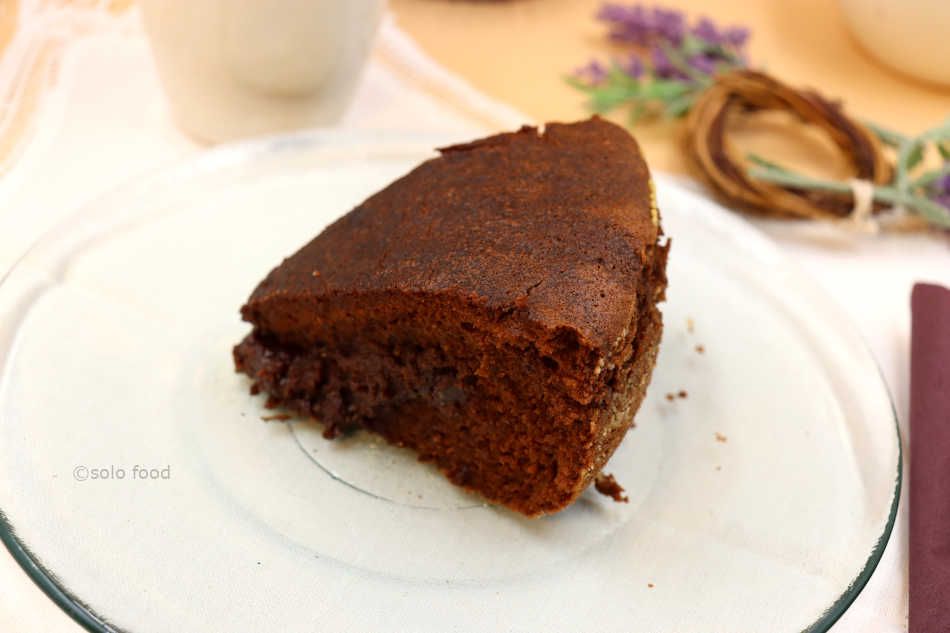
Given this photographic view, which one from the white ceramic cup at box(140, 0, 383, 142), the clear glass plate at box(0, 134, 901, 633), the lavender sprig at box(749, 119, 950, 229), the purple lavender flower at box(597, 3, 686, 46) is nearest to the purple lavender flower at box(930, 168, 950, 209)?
the lavender sprig at box(749, 119, 950, 229)

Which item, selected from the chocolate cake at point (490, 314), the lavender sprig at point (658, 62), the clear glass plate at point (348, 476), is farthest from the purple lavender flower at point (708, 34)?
the chocolate cake at point (490, 314)

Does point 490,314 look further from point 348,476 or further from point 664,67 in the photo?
point 664,67

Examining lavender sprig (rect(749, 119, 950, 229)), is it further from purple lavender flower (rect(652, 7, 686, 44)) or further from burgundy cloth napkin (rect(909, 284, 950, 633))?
purple lavender flower (rect(652, 7, 686, 44))

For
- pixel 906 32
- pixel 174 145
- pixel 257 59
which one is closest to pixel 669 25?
pixel 906 32

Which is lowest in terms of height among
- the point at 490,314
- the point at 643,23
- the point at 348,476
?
the point at 348,476

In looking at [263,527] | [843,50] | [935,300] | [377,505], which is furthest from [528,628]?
[843,50]

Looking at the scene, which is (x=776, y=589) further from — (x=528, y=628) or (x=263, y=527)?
(x=263, y=527)

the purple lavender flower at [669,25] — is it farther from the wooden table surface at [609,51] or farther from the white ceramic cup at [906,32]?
the white ceramic cup at [906,32]
